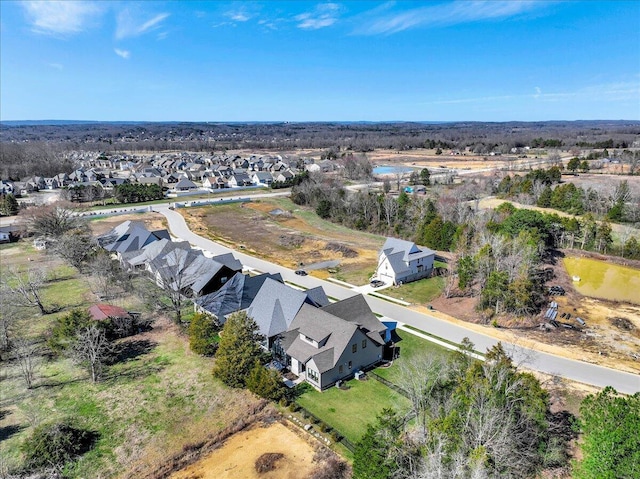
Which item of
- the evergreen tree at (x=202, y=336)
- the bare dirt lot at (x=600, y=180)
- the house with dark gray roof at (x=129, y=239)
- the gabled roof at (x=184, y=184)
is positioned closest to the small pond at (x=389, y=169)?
the bare dirt lot at (x=600, y=180)

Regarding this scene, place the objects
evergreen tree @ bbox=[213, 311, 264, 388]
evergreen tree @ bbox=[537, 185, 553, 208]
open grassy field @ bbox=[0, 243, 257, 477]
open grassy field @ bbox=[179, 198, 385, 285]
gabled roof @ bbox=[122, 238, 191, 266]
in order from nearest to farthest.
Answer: open grassy field @ bbox=[0, 243, 257, 477]
evergreen tree @ bbox=[213, 311, 264, 388]
gabled roof @ bbox=[122, 238, 191, 266]
open grassy field @ bbox=[179, 198, 385, 285]
evergreen tree @ bbox=[537, 185, 553, 208]

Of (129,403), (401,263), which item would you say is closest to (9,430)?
(129,403)

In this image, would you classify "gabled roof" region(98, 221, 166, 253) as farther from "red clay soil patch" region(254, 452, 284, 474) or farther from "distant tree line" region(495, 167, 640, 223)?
"distant tree line" region(495, 167, 640, 223)

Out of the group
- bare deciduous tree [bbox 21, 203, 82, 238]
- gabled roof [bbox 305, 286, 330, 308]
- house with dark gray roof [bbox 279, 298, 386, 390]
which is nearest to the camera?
house with dark gray roof [bbox 279, 298, 386, 390]

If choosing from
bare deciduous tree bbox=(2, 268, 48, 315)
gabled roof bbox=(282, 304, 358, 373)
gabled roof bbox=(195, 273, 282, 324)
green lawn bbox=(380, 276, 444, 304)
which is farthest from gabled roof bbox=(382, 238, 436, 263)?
bare deciduous tree bbox=(2, 268, 48, 315)

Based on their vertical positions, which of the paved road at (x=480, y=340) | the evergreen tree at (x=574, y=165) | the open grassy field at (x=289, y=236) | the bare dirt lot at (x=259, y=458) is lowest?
the bare dirt lot at (x=259, y=458)

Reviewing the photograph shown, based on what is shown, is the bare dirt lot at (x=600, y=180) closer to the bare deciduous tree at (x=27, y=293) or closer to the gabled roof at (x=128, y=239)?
the gabled roof at (x=128, y=239)

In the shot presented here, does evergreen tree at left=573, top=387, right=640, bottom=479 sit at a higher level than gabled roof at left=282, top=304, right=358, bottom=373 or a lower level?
higher
